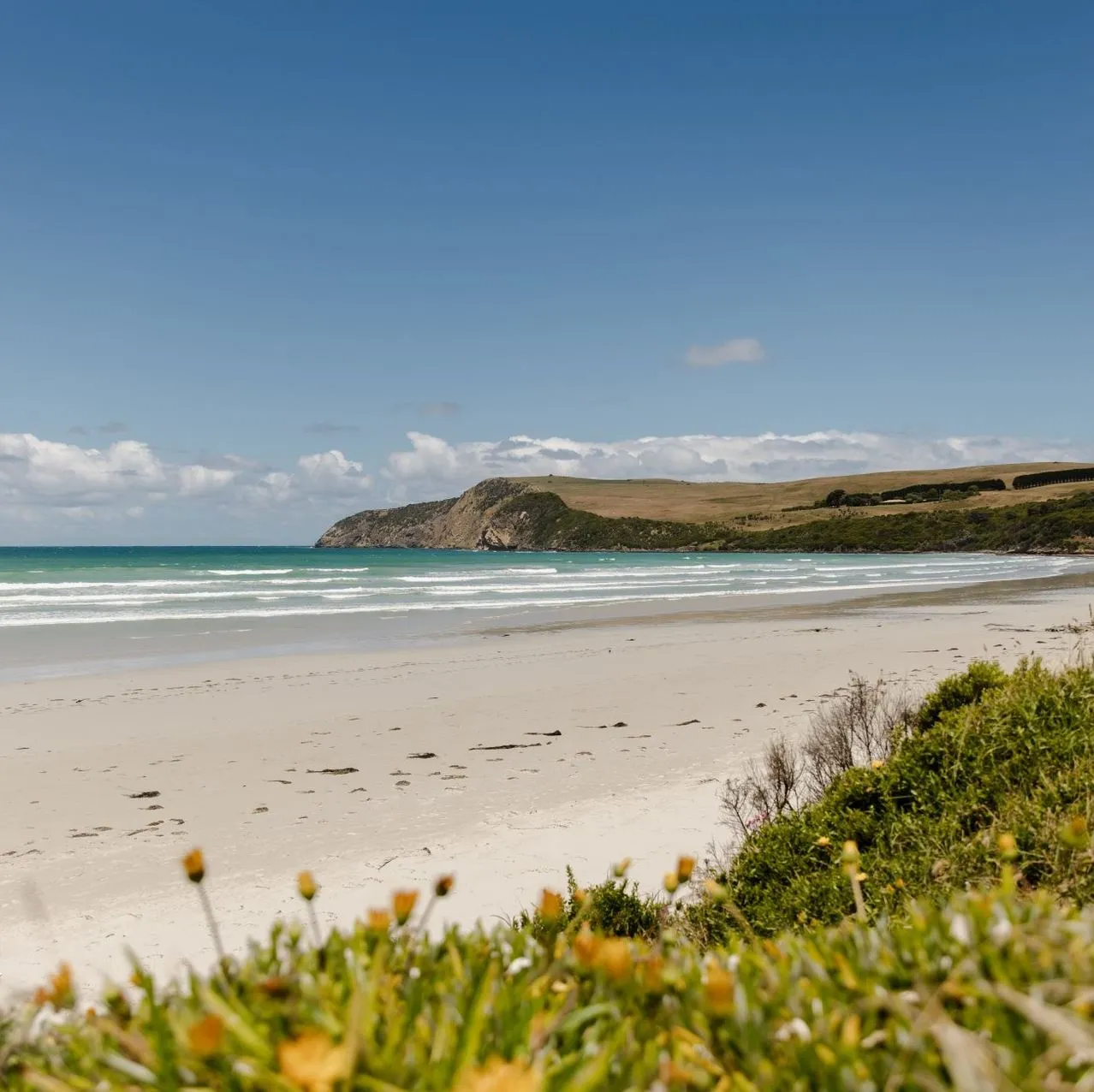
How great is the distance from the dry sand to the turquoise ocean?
13.3 feet

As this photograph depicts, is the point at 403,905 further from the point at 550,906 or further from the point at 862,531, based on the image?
the point at 862,531

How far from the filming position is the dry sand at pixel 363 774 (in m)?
5.54

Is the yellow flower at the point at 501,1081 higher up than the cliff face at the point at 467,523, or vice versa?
the cliff face at the point at 467,523

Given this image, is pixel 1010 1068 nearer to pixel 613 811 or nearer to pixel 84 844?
pixel 613 811

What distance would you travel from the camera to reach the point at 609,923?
13.4 feet

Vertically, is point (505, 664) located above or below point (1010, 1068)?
below

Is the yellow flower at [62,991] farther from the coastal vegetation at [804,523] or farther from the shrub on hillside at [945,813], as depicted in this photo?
the coastal vegetation at [804,523]

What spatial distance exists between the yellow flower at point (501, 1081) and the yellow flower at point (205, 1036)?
0.89 ft

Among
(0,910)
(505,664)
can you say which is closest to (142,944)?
(0,910)

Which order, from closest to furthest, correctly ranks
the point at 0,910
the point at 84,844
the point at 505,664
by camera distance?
1. the point at 0,910
2. the point at 84,844
3. the point at 505,664

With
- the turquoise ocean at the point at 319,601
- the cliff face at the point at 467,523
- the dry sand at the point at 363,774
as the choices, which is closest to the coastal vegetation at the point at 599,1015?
the dry sand at the point at 363,774

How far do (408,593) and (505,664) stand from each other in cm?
2244

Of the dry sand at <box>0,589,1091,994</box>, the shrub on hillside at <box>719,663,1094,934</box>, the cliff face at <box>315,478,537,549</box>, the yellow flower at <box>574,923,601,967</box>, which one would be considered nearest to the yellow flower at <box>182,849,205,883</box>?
the yellow flower at <box>574,923,601,967</box>

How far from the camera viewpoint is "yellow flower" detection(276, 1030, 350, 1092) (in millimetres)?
966
